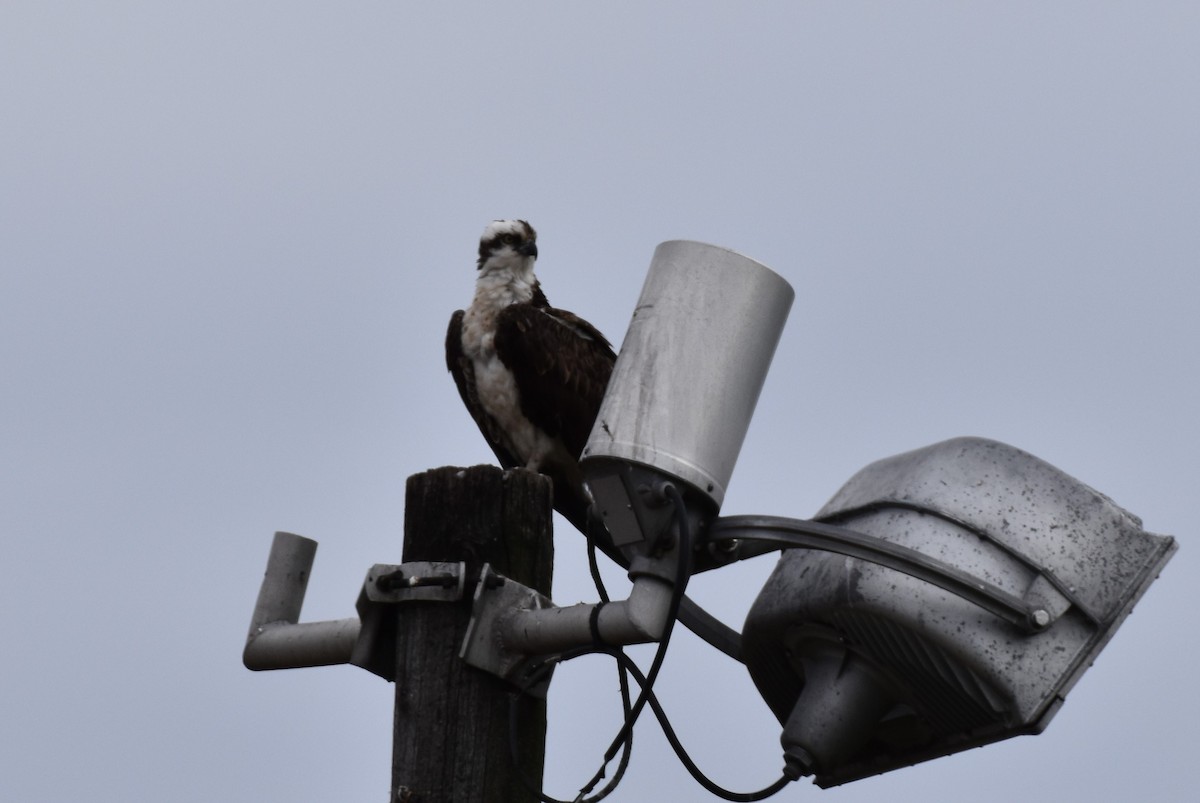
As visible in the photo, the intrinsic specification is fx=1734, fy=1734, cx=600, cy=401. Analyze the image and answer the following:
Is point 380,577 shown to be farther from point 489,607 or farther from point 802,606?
point 802,606

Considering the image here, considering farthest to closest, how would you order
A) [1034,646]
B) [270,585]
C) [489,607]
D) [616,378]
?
[270,585] < [489,607] < [616,378] < [1034,646]

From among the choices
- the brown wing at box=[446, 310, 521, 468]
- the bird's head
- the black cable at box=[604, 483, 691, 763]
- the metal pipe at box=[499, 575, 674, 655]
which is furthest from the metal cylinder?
the bird's head

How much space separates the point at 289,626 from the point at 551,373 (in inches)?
119

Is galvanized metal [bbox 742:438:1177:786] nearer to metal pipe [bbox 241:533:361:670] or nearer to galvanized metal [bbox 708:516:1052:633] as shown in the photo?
galvanized metal [bbox 708:516:1052:633]

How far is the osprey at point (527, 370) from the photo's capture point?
716cm

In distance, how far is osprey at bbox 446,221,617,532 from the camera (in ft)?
23.5

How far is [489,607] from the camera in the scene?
3803mm

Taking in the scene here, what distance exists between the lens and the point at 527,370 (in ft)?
23.4

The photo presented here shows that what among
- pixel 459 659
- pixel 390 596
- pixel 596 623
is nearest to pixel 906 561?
pixel 596 623

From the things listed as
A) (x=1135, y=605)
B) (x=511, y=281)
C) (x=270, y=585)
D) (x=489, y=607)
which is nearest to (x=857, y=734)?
(x=1135, y=605)

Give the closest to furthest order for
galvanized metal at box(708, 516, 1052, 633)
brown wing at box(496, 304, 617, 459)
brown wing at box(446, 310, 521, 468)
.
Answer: galvanized metal at box(708, 516, 1052, 633), brown wing at box(496, 304, 617, 459), brown wing at box(446, 310, 521, 468)

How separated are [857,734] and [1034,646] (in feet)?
1.39

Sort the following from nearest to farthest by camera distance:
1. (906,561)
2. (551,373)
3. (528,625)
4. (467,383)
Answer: (906,561) < (528,625) < (551,373) < (467,383)

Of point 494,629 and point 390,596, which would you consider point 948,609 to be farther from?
point 390,596
